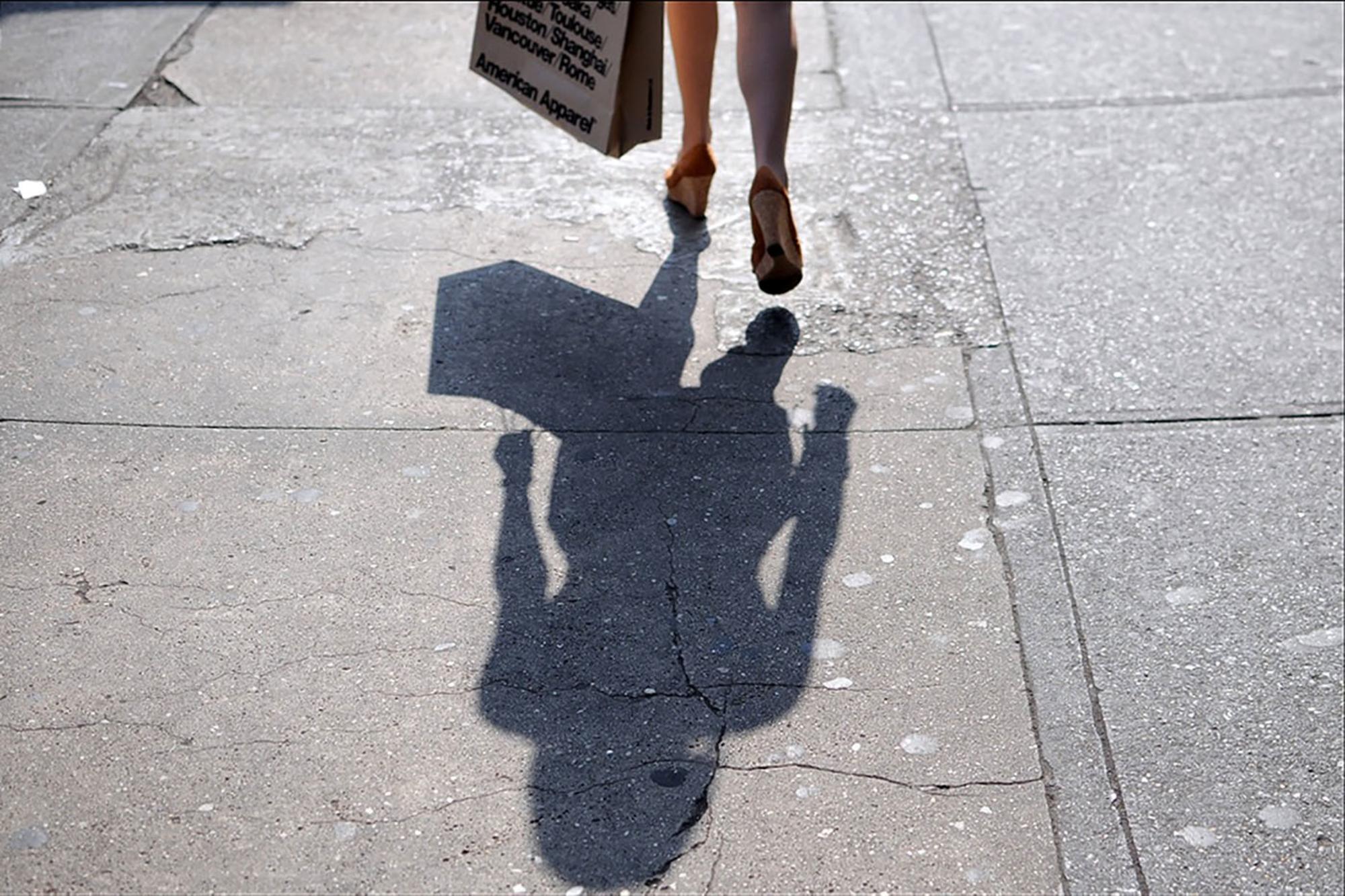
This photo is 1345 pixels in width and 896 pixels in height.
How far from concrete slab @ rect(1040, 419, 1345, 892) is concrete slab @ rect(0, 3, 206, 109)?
11.2ft

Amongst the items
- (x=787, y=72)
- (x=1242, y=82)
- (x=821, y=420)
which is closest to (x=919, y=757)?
(x=821, y=420)

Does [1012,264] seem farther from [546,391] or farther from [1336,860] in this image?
[1336,860]

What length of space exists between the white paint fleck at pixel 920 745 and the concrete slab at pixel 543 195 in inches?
56.6

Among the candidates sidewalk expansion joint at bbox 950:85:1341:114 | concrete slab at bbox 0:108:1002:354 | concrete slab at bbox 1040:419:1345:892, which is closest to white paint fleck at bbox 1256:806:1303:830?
concrete slab at bbox 1040:419:1345:892

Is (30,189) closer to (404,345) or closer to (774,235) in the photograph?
(404,345)

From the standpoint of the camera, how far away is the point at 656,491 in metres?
3.67

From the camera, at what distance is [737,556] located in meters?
3.48

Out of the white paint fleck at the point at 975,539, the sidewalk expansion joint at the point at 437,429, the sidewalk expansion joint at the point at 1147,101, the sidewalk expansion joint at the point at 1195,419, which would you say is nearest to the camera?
the white paint fleck at the point at 975,539

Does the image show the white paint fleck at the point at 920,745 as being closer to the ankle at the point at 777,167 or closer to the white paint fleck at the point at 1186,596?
the white paint fleck at the point at 1186,596

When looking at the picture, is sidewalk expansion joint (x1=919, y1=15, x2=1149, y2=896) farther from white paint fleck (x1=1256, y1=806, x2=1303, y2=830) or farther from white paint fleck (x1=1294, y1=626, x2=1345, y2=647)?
white paint fleck (x1=1294, y1=626, x2=1345, y2=647)

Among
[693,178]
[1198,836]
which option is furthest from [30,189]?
[1198,836]

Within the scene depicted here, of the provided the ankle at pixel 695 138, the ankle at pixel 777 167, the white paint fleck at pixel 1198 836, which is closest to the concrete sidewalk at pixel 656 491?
the white paint fleck at pixel 1198 836

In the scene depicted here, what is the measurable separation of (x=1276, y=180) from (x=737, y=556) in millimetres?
2713

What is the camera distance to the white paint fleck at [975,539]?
3551mm
